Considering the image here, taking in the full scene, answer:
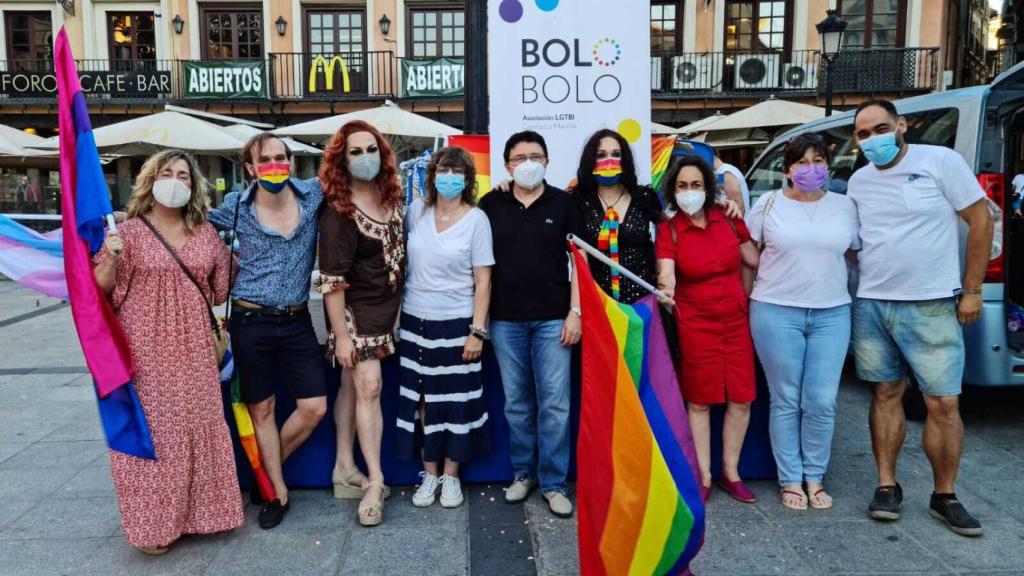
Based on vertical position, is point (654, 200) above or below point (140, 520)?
above

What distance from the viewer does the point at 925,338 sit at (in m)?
3.38

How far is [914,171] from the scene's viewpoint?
11.1ft

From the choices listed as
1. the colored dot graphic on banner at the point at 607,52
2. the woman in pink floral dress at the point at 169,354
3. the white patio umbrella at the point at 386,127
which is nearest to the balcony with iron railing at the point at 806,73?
the white patio umbrella at the point at 386,127

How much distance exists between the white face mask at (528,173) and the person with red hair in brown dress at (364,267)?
0.57 meters

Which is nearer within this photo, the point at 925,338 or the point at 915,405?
the point at 925,338

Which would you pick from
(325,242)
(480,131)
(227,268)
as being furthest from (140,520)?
(480,131)

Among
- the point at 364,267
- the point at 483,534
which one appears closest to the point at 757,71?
the point at 364,267

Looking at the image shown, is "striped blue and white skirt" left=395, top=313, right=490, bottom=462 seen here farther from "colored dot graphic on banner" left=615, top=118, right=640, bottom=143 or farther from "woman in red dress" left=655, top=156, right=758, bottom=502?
"colored dot graphic on banner" left=615, top=118, right=640, bottom=143

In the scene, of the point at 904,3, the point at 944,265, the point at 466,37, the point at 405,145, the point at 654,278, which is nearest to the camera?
the point at 944,265

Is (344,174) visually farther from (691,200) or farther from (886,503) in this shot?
(886,503)

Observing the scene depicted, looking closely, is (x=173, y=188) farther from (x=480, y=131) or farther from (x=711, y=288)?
(x=711, y=288)

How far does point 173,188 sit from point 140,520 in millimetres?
1390

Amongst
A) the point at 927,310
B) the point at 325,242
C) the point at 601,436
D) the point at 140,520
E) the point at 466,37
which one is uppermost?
the point at 466,37

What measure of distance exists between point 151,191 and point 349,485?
1674mm
